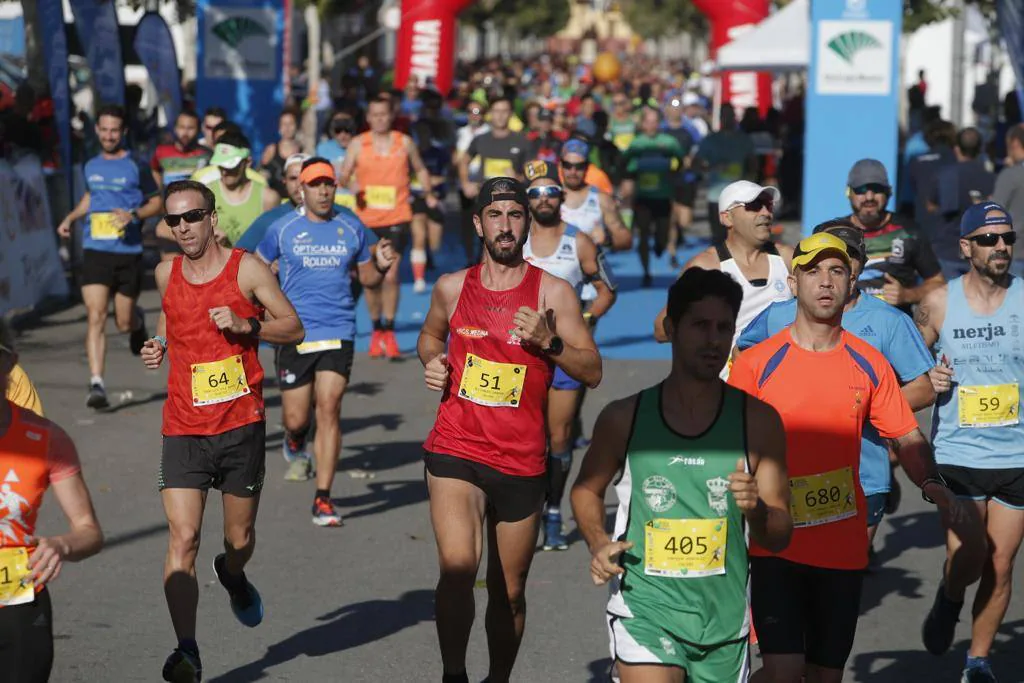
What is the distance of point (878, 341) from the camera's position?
612 cm

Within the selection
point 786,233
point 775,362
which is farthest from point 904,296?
point 786,233

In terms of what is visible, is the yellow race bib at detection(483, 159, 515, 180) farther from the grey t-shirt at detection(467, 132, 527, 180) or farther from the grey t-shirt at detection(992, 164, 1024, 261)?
the grey t-shirt at detection(992, 164, 1024, 261)

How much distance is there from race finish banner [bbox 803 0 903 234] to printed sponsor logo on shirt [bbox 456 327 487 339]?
407 inches

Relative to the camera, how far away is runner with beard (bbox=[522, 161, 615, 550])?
28.7 feet

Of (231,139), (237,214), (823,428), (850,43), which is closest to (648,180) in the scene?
(850,43)

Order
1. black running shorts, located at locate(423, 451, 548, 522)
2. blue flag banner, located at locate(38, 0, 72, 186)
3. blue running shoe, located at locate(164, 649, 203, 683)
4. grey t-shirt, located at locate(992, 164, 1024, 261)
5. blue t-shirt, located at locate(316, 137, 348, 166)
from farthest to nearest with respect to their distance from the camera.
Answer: blue flag banner, located at locate(38, 0, 72, 186), blue t-shirt, located at locate(316, 137, 348, 166), grey t-shirt, located at locate(992, 164, 1024, 261), blue running shoe, located at locate(164, 649, 203, 683), black running shorts, located at locate(423, 451, 548, 522)

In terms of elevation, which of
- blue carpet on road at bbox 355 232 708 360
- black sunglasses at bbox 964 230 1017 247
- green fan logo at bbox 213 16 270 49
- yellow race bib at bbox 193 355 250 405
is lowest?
blue carpet on road at bbox 355 232 708 360

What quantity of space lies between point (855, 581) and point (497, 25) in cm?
7690

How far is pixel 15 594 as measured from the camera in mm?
4535

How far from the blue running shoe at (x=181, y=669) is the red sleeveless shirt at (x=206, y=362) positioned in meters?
0.96

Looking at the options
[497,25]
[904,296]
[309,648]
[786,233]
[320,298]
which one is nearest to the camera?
[309,648]

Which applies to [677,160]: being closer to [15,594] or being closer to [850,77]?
[850,77]

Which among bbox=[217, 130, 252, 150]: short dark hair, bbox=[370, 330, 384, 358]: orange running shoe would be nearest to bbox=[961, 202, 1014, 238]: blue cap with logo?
bbox=[217, 130, 252, 150]: short dark hair

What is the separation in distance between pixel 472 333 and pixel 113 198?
24.2 ft
